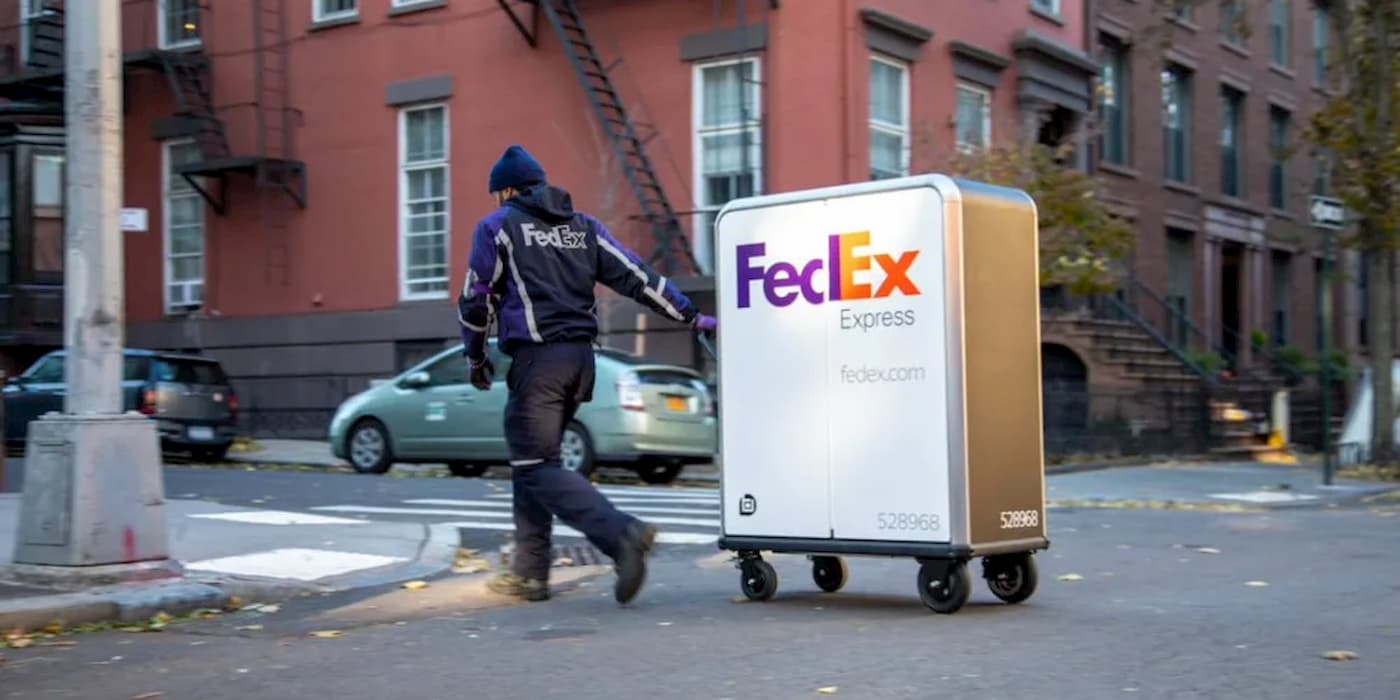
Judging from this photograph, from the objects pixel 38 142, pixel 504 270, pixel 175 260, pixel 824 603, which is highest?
pixel 38 142

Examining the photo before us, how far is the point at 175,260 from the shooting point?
2684cm

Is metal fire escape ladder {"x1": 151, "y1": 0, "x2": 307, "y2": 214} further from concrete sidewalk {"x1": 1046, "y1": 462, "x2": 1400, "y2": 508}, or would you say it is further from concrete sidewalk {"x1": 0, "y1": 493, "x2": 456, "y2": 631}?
concrete sidewalk {"x1": 0, "y1": 493, "x2": 456, "y2": 631}

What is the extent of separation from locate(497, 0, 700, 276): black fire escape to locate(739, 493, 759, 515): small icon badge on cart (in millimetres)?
13676

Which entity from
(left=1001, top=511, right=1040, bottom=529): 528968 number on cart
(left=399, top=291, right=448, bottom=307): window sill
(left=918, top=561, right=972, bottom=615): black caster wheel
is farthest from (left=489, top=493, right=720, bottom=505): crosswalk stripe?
(left=399, top=291, right=448, bottom=307): window sill

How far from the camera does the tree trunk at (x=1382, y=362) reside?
1781 centimetres

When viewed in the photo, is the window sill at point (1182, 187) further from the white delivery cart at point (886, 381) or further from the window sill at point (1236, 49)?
the white delivery cart at point (886, 381)

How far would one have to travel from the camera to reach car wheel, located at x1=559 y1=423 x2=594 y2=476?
52.9ft

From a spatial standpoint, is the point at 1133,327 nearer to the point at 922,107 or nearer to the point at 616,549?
the point at 922,107

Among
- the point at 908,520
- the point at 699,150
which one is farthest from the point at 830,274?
the point at 699,150

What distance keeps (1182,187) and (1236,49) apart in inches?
145

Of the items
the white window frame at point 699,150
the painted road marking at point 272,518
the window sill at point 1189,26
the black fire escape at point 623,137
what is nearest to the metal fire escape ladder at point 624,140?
the black fire escape at point 623,137

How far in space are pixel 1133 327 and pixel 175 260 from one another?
1566 centimetres

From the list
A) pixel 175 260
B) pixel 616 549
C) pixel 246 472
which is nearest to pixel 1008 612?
pixel 616 549

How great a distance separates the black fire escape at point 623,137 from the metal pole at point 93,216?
13.3m
